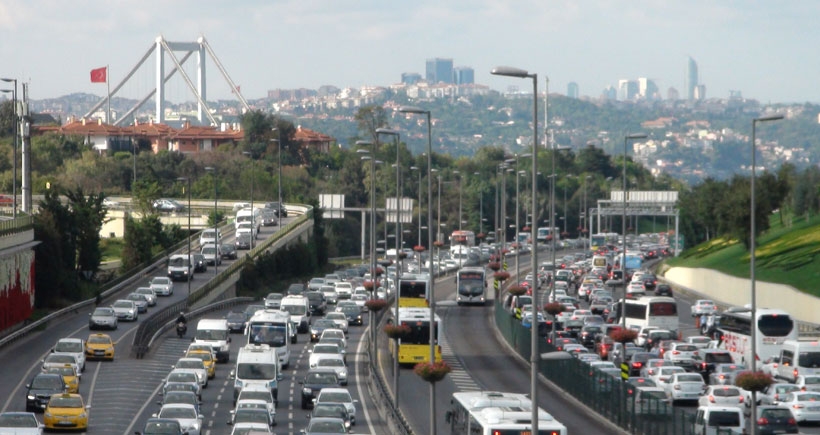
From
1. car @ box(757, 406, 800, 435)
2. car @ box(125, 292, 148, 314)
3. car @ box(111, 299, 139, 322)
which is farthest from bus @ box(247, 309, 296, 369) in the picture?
car @ box(757, 406, 800, 435)

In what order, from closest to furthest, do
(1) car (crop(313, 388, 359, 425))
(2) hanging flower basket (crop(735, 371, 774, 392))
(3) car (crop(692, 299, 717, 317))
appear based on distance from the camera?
(2) hanging flower basket (crop(735, 371, 774, 392)) → (1) car (crop(313, 388, 359, 425)) → (3) car (crop(692, 299, 717, 317))

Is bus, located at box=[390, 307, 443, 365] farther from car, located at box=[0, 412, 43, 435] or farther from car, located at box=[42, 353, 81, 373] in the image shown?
car, located at box=[0, 412, 43, 435]

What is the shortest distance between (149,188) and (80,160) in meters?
35.3

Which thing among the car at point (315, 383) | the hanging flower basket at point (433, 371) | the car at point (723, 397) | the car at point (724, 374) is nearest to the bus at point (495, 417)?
the hanging flower basket at point (433, 371)

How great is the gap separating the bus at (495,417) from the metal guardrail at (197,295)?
24215 mm

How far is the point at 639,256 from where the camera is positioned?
120312mm

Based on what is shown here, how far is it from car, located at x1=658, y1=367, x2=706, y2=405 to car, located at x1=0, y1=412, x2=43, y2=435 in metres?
19.2

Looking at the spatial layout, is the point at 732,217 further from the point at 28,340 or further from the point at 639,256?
the point at 28,340

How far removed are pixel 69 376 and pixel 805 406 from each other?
20.4 metres

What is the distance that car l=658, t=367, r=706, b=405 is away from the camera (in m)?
45.5

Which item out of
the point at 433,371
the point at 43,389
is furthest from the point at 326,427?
the point at 43,389

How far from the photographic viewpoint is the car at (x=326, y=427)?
34250mm

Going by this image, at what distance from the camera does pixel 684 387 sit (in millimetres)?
45531

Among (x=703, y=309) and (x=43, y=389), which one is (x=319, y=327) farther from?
(x=43, y=389)
